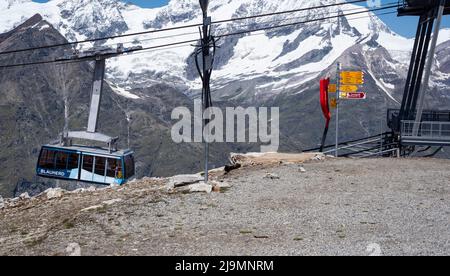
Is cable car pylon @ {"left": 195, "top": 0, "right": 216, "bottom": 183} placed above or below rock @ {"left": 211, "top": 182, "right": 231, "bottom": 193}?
above

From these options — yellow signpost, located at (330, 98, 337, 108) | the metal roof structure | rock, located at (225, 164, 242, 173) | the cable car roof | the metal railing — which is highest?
the metal roof structure

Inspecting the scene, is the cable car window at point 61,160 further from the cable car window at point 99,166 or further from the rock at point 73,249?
the rock at point 73,249

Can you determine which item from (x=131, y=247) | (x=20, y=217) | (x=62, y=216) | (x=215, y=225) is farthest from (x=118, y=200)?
(x=131, y=247)

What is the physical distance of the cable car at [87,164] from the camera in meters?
49.0

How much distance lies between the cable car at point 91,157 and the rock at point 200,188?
2457 centimetres

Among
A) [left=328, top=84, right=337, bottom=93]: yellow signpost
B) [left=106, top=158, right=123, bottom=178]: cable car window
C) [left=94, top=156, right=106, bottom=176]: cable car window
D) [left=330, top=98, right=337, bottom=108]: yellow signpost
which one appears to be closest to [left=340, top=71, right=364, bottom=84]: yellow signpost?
[left=328, top=84, right=337, bottom=93]: yellow signpost

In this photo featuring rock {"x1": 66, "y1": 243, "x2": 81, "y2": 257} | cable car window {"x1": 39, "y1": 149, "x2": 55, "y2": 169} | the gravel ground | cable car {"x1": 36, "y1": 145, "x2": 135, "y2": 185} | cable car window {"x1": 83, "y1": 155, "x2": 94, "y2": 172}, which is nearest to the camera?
rock {"x1": 66, "y1": 243, "x2": 81, "y2": 257}

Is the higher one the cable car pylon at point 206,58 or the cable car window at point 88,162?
the cable car pylon at point 206,58

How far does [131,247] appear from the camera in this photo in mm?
16250

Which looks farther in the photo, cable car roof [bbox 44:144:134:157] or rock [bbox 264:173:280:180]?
cable car roof [bbox 44:144:134:157]

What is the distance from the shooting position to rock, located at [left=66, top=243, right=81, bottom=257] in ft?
50.1

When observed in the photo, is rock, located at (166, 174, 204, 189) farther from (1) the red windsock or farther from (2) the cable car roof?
(2) the cable car roof

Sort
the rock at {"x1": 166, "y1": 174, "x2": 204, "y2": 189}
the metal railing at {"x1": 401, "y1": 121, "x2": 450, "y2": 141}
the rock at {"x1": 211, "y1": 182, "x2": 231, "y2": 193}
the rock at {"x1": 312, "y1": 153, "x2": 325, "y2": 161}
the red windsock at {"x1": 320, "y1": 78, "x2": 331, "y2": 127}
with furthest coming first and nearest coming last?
1. the metal railing at {"x1": 401, "y1": 121, "x2": 450, "y2": 141}
2. the red windsock at {"x1": 320, "y1": 78, "x2": 331, "y2": 127}
3. the rock at {"x1": 312, "y1": 153, "x2": 325, "y2": 161}
4. the rock at {"x1": 166, "y1": 174, "x2": 204, "y2": 189}
5. the rock at {"x1": 211, "y1": 182, "x2": 231, "y2": 193}

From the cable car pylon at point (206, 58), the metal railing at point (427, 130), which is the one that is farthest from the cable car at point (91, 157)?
the metal railing at point (427, 130)
